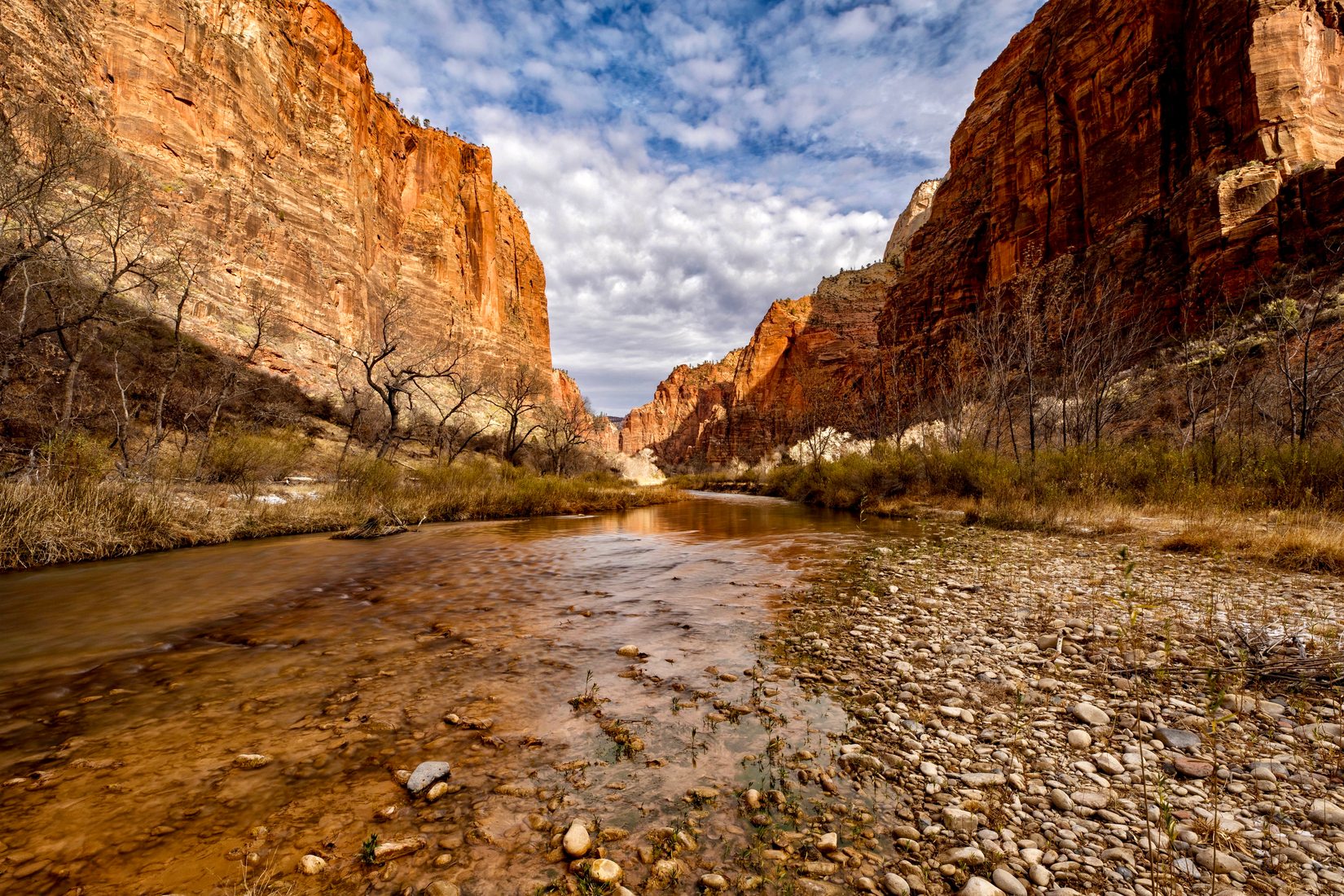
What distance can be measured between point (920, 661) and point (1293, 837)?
226 cm

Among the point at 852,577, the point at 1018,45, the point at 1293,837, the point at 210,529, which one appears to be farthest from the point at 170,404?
the point at 1018,45

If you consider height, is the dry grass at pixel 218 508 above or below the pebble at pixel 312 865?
above

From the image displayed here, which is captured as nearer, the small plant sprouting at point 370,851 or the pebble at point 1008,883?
the pebble at point 1008,883

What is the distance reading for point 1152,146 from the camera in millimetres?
33719

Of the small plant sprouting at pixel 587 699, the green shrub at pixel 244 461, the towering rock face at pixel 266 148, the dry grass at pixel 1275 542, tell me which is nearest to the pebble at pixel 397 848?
the small plant sprouting at pixel 587 699

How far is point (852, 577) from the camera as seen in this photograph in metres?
7.73

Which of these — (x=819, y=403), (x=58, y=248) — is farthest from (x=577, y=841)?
(x=819, y=403)

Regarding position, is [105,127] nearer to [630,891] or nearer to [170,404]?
[170,404]

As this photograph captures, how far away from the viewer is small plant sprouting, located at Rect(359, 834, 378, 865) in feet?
7.08

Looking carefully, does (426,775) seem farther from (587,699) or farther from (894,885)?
(894,885)

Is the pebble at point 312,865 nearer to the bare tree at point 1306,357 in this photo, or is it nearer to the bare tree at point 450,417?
the bare tree at point 1306,357

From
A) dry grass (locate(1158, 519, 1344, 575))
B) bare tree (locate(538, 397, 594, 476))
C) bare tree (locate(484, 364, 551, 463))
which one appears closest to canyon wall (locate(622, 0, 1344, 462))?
dry grass (locate(1158, 519, 1344, 575))

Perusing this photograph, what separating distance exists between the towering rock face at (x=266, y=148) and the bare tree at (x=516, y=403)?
10394 millimetres

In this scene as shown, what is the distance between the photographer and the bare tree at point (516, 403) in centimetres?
3831
